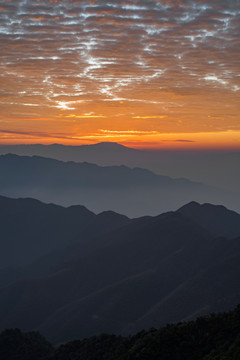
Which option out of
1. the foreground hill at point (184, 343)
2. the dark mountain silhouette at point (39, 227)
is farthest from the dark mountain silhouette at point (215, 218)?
the foreground hill at point (184, 343)

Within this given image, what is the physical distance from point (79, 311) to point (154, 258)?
32435 millimetres

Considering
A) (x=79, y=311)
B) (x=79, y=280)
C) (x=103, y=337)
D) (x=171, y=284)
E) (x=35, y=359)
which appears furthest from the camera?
(x=79, y=280)

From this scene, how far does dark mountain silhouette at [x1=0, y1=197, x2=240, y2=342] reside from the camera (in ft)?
228

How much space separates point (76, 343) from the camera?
129ft

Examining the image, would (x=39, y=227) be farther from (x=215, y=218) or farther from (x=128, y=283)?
(x=128, y=283)

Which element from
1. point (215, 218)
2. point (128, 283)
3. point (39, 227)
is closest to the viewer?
point (128, 283)

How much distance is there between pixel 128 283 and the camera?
8331 centimetres

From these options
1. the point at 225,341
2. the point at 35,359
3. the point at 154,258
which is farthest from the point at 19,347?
the point at 154,258

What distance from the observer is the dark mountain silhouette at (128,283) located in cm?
6962

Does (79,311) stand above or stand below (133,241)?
below

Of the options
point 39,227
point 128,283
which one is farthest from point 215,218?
point 39,227

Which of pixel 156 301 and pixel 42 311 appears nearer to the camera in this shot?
pixel 156 301

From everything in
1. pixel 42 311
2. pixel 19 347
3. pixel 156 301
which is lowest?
pixel 42 311

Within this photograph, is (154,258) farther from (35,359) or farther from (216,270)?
(35,359)
